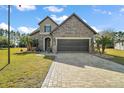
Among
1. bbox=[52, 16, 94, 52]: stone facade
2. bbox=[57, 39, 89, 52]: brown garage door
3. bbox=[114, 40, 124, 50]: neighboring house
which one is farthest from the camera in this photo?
bbox=[114, 40, 124, 50]: neighboring house

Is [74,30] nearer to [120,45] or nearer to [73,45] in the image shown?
[73,45]

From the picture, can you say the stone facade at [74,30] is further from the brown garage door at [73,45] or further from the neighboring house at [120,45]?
the neighboring house at [120,45]

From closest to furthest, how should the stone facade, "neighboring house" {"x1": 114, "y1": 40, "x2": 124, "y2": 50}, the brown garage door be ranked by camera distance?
the stone facade < the brown garage door < "neighboring house" {"x1": 114, "y1": 40, "x2": 124, "y2": 50}

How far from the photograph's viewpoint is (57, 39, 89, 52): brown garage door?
25422 millimetres

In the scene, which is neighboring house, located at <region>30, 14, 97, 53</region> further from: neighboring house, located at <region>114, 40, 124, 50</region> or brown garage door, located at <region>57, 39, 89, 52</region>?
neighboring house, located at <region>114, 40, 124, 50</region>

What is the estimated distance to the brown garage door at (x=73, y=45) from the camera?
25.4 m

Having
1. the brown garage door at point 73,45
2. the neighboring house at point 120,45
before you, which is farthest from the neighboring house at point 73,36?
the neighboring house at point 120,45

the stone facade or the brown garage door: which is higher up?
the stone facade

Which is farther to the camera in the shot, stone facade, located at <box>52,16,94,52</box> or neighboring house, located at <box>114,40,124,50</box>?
neighboring house, located at <box>114,40,124,50</box>

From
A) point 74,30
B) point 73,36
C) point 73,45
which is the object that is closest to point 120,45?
point 73,45

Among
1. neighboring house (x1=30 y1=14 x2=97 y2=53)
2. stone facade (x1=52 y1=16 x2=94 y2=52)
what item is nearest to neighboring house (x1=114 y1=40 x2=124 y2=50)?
neighboring house (x1=30 y1=14 x2=97 y2=53)

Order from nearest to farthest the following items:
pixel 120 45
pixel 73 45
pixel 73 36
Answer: pixel 73 36 < pixel 73 45 < pixel 120 45

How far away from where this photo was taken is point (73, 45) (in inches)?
1009
